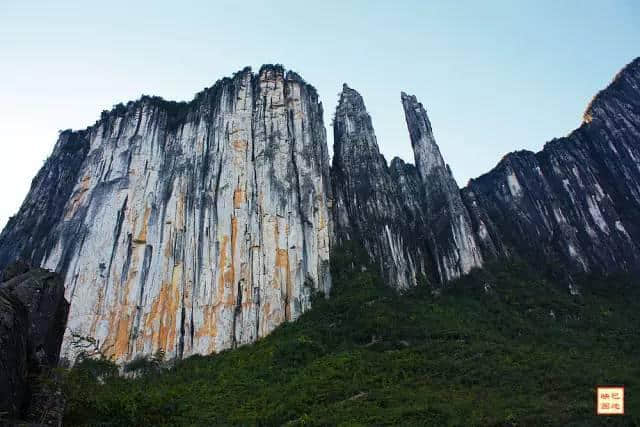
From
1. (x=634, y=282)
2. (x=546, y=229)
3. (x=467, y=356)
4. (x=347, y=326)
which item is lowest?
(x=467, y=356)

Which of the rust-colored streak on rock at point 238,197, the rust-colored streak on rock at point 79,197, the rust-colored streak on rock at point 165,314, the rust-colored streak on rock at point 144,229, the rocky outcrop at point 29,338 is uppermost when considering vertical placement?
the rust-colored streak on rock at point 79,197

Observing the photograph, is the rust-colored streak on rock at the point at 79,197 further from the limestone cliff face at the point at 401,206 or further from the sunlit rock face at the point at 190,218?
the limestone cliff face at the point at 401,206

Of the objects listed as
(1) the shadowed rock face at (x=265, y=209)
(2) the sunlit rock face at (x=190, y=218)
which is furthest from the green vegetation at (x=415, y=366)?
(1) the shadowed rock face at (x=265, y=209)

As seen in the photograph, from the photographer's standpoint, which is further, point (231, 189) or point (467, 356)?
point (231, 189)

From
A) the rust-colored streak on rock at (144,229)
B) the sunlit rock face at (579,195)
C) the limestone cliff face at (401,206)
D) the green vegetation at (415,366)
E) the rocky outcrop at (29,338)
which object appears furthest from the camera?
the sunlit rock face at (579,195)

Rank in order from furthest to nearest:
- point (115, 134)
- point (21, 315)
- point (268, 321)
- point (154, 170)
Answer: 1. point (115, 134)
2. point (154, 170)
3. point (268, 321)
4. point (21, 315)

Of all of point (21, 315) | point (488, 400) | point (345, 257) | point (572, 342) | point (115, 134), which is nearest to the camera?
point (21, 315)

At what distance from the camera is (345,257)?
3897cm

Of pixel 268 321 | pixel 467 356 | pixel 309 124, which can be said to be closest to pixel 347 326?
pixel 268 321

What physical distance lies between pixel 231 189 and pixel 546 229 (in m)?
25.1

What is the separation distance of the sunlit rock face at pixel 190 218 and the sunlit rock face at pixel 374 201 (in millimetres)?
2230

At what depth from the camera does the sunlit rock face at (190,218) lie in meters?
35.8

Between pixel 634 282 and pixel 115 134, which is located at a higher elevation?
pixel 115 134

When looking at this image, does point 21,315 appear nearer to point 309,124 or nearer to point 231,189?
point 231,189
